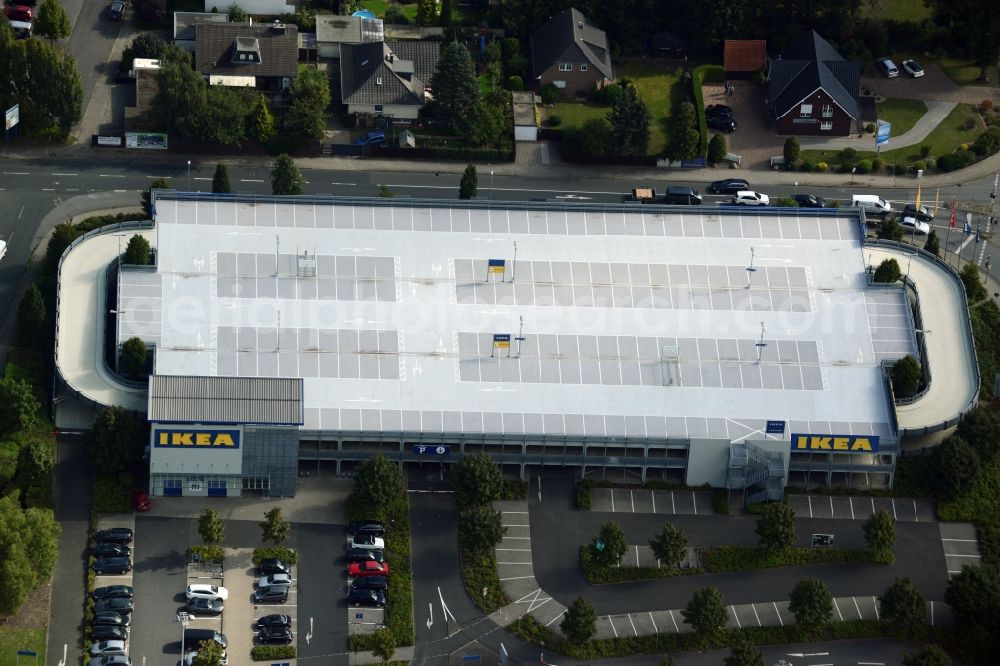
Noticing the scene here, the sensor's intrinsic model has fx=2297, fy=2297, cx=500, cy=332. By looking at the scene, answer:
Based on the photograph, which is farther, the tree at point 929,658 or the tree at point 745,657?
the tree at point 745,657

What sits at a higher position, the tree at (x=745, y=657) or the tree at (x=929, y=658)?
the tree at (x=745, y=657)

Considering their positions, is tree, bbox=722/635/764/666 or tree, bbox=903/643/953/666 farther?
tree, bbox=722/635/764/666

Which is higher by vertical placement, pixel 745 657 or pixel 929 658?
pixel 745 657

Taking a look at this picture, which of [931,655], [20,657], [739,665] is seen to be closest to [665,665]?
[739,665]

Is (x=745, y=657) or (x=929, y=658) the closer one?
(x=929, y=658)

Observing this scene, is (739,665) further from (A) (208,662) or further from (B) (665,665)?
(A) (208,662)

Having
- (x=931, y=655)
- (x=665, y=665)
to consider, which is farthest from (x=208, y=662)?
(x=931, y=655)

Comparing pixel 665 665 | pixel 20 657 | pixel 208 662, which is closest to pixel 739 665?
pixel 665 665

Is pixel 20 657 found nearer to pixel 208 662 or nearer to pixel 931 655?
pixel 208 662

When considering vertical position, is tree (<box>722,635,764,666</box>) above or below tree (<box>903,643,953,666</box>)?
above
